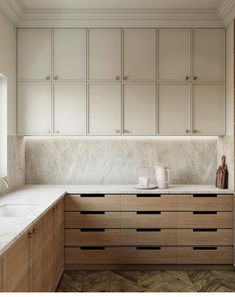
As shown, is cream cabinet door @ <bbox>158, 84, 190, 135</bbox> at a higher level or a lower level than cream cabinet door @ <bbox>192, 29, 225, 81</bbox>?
lower

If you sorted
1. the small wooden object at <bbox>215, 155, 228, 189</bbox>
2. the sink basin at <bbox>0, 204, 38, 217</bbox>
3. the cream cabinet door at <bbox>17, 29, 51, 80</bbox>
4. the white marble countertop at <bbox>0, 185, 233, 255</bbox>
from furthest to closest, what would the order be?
the cream cabinet door at <bbox>17, 29, 51, 80</bbox> < the small wooden object at <bbox>215, 155, 228, 189</bbox> < the sink basin at <bbox>0, 204, 38, 217</bbox> < the white marble countertop at <bbox>0, 185, 233, 255</bbox>

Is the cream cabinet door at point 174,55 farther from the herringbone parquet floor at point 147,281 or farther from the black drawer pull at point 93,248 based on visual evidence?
the herringbone parquet floor at point 147,281

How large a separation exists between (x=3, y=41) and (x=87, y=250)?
2.30 m

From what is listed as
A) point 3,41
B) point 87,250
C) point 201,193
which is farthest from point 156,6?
point 87,250

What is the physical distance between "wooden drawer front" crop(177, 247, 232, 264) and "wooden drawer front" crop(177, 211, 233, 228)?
255 mm

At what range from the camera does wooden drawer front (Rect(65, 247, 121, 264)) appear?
377cm

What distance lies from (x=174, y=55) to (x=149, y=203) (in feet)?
5.48

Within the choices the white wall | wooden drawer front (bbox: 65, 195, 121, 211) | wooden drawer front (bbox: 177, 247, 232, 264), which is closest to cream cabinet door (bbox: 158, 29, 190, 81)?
wooden drawer front (bbox: 65, 195, 121, 211)

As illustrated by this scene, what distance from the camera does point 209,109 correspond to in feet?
13.3

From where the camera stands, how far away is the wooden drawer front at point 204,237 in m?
3.79

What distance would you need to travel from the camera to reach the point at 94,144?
437 centimetres

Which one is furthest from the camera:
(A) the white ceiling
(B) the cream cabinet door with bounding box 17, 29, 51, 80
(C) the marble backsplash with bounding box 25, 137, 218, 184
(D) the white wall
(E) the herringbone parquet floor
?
(C) the marble backsplash with bounding box 25, 137, 218, 184

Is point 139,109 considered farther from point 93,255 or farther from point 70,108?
point 93,255

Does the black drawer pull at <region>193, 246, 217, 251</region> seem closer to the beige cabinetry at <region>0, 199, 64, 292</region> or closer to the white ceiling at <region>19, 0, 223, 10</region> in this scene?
the beige cabinetry at <region>0, 199, 64, 292</region>
